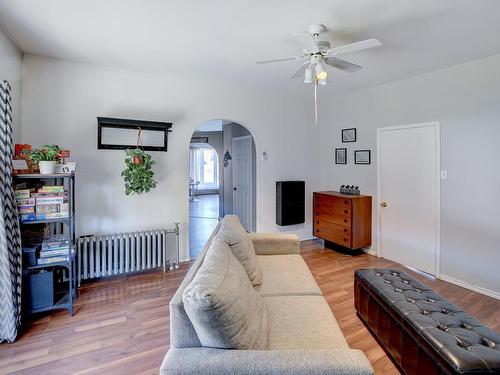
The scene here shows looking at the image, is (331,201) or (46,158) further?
(331,201)

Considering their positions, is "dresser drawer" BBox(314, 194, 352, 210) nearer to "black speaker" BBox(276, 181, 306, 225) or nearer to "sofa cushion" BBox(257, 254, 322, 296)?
"black speaker" BBox(276, 181, 306, 225)

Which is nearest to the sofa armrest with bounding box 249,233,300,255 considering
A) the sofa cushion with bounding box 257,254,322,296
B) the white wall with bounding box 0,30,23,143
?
the sofa cushion with bounding box 257,254,322,296

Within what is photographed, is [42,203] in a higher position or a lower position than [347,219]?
higher

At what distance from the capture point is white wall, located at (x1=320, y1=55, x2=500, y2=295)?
10.2ft

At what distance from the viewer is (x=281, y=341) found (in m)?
1.49

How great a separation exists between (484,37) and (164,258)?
4.32 m

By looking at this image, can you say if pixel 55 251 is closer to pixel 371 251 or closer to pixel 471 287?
pixel 371 251

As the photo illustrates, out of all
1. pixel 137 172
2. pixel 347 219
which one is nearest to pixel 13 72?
pixel 137 172

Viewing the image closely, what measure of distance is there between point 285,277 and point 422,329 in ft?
3.22

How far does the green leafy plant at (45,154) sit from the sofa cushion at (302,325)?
2398 millimetres

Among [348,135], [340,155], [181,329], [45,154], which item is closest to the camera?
[181,329]

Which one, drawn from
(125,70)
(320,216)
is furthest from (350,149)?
(125,70)

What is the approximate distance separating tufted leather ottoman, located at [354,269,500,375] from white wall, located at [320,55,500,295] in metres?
1.57

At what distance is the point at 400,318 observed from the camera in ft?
6.06
